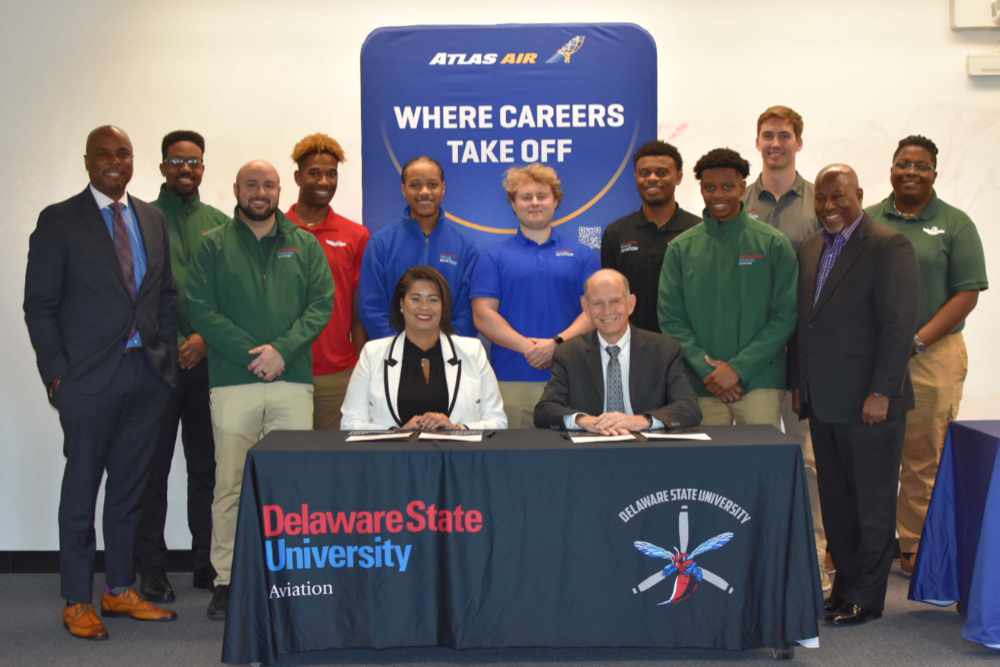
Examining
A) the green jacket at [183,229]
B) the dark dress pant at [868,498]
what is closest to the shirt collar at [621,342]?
the dark dress pant at [868,498]

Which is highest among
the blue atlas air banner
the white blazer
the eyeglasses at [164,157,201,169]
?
the blue atlas air banner

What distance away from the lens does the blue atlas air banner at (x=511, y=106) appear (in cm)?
452

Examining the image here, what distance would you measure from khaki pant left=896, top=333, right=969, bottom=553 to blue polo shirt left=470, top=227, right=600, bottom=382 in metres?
1.52

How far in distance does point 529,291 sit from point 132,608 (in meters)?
1.99

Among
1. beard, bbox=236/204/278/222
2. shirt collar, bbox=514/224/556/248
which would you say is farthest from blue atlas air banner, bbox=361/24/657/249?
beard, bbox=236/204/278/222

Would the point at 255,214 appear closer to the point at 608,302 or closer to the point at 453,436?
the point at 453,436

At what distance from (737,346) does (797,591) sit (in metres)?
1.12

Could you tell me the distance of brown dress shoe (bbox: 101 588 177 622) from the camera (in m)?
3.96

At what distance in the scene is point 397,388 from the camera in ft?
12.1

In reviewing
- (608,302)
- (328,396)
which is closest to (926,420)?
(608,302)

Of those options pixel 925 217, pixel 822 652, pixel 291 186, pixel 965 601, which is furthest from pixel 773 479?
pixel 291 186

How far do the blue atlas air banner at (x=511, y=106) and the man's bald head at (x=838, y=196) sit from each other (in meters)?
1.00

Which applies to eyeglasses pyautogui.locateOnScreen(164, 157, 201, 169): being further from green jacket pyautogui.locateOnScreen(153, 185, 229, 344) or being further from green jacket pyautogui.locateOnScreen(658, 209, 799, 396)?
green jacket pyautogui.locateOnScreen(658, 209, 799, 396)

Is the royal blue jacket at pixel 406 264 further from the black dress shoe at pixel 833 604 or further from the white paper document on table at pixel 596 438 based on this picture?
the black dress shoe at pixel 833 604
